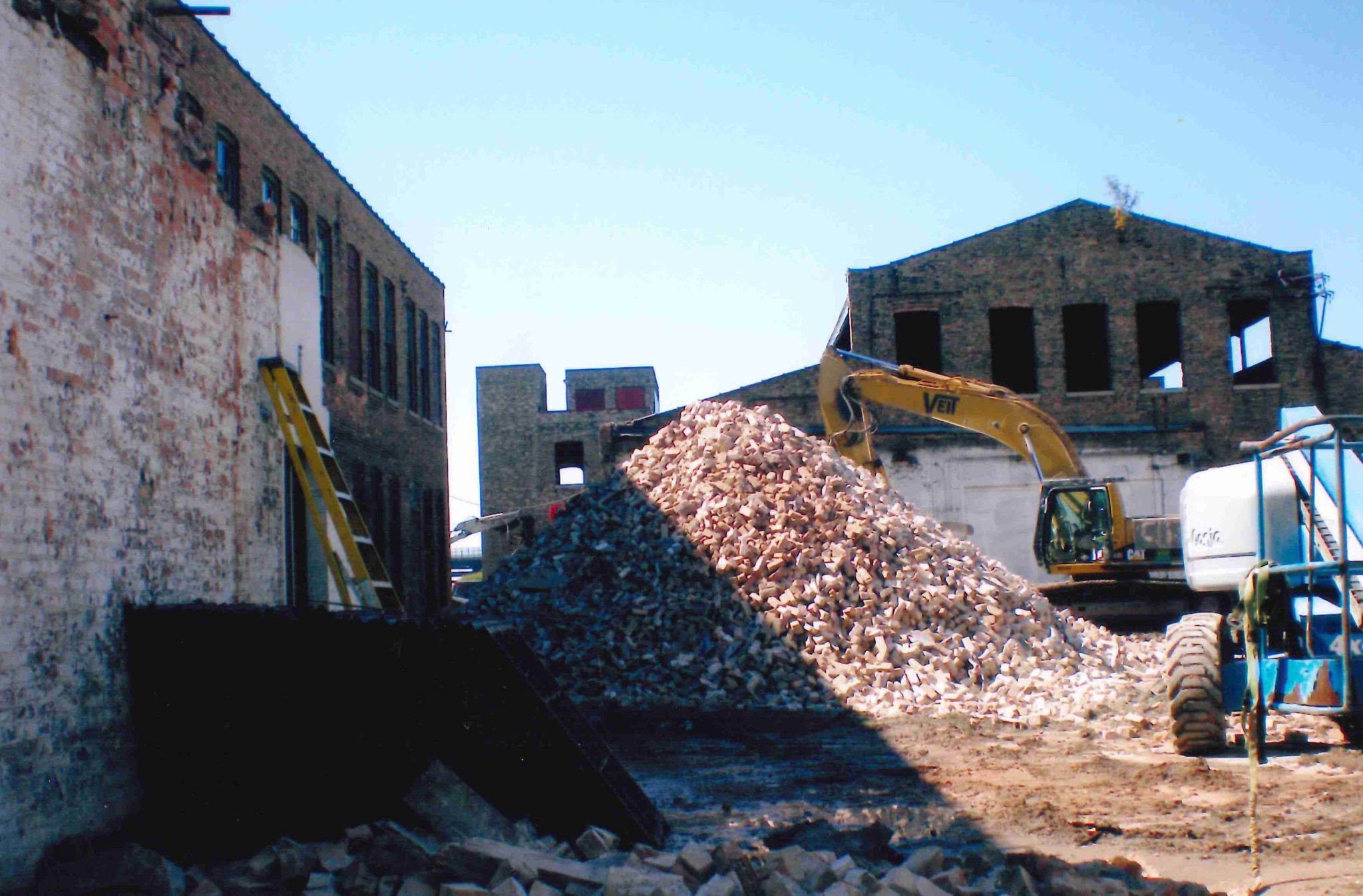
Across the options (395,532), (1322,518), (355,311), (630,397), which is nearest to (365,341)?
(355,311)

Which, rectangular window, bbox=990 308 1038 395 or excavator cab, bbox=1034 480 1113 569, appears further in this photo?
rectangular window, bbox=990 308 1038 395

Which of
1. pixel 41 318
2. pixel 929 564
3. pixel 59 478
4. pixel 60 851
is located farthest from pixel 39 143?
pixel 929 564

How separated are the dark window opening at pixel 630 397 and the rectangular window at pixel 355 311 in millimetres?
34444

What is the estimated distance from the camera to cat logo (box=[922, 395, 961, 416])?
60.9 ft

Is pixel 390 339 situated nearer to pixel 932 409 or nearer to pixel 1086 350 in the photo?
pixel 932 409

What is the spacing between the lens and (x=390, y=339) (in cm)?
2488

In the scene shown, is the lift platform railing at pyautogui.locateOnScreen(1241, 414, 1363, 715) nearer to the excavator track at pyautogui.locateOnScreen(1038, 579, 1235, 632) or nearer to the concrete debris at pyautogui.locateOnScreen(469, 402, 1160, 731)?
the concrete debris at pyautogui.locateOnScreen(469, 402, 1160, 731)

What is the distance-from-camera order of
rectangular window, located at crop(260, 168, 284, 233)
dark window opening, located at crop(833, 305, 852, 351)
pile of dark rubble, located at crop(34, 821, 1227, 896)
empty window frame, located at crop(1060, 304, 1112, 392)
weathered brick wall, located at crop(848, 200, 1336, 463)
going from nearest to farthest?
pile of dark rubble, located at crop(34, 821, 1227, 896) < rectangular window, located at crop(260, 168, 284, 233) < weathered brick wall, located at crop(848, 200, 1336, 463) < empty window frame, located at crop(1060, 304, 1112, 392) < dark window opening, located at crop(833, 305, 852, 351)

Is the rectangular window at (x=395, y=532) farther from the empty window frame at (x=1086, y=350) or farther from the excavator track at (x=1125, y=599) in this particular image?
the empty window frame at (x=1086, y=350)

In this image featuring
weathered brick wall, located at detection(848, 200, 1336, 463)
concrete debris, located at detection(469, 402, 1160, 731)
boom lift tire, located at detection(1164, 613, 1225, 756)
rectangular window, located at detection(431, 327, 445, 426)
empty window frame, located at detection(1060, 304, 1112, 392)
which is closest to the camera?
boom lift tire, located at detection(1164, 613, 1225, 756)

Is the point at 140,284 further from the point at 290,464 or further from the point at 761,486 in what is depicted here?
the point at 761,486

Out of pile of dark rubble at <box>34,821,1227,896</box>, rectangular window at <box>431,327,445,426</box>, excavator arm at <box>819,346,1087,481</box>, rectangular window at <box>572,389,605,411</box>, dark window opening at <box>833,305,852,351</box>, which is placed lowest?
pile of dark rubble at <box>34,821,1227,896</box>

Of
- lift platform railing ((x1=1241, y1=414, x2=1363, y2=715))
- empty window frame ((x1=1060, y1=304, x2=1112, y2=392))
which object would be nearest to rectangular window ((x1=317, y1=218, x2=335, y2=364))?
lift platform railing ((x1=1241, y1=414, x2=1363, y2=715))

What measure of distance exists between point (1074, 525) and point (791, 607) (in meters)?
5.82
